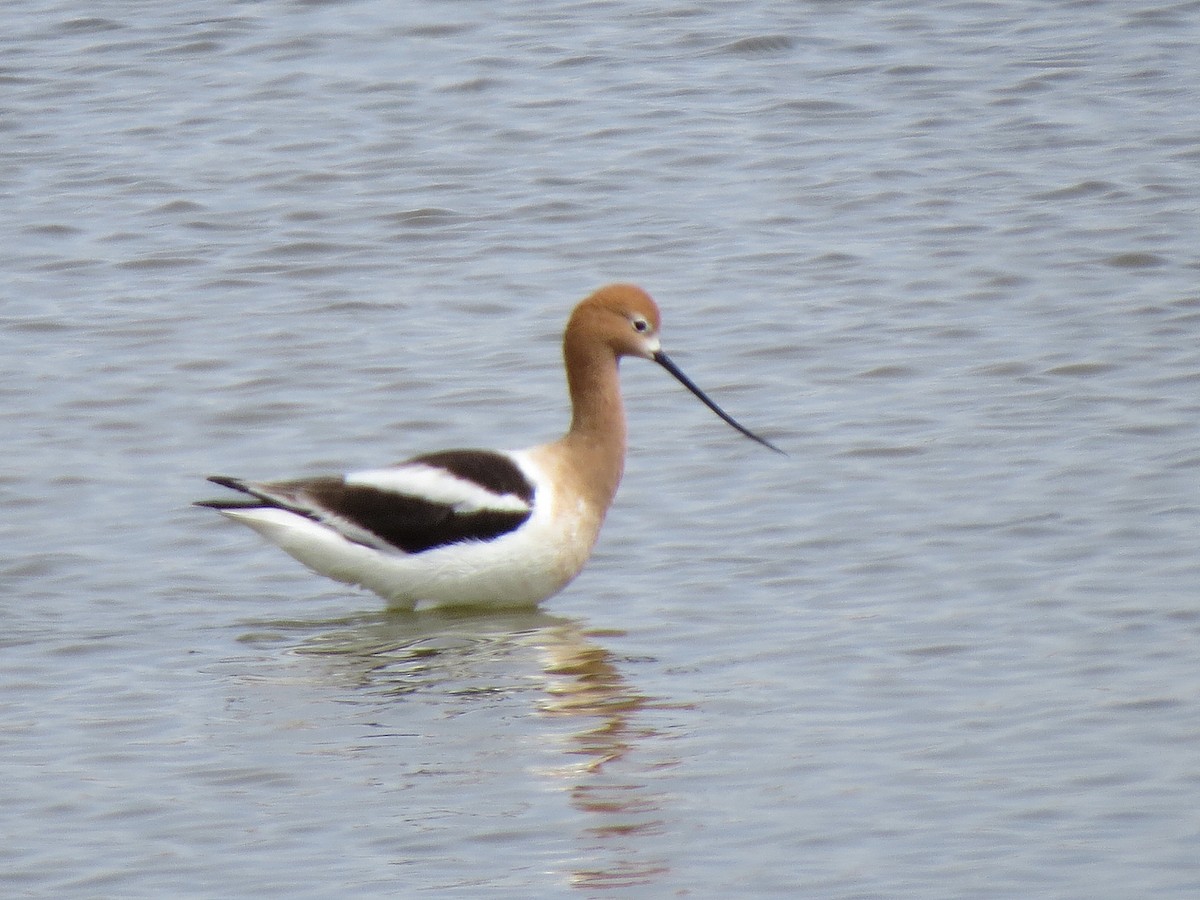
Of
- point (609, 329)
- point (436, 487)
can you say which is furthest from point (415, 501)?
point (609, 329)

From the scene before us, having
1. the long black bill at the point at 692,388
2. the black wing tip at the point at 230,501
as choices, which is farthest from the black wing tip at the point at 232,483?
the long black bill at the point at 692,388

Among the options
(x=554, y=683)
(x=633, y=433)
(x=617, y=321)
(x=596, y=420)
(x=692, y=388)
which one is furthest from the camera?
(x=633, y=433)

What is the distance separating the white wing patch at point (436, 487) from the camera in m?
7.61

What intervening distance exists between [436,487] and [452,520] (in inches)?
5.5

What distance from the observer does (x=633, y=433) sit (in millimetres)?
9320

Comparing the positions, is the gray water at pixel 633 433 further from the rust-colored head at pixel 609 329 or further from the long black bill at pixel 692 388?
the rust-colored head at pixel 609 329

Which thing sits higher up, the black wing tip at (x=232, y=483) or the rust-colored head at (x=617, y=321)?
the rust-colored head at (x=617, y=321)

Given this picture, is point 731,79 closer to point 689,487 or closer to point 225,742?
point 689,487

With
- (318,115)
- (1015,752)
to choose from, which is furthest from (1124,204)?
(1015,752)

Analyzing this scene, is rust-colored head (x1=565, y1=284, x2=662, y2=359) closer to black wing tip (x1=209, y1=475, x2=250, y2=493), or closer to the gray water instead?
the gray water

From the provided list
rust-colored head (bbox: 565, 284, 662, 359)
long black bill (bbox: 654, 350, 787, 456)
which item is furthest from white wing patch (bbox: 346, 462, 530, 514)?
long black bill (bbox: 654, 350, 787, 456)

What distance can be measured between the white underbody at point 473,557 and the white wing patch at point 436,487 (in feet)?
0.36

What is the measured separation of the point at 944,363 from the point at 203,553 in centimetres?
334

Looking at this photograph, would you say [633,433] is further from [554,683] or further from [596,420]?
[554,683]
